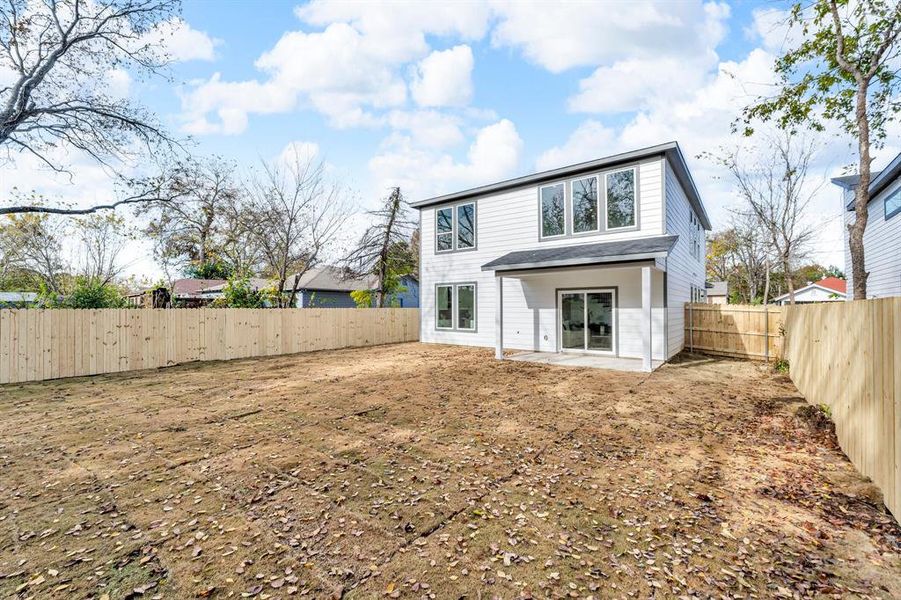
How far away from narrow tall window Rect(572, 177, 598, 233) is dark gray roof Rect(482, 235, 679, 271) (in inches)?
24.8

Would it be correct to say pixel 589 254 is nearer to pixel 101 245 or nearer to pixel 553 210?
pixel 553 210

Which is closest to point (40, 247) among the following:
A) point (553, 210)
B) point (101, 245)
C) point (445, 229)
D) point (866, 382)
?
point (101, 245)

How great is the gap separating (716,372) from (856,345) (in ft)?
18.8

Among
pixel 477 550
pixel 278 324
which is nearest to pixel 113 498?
pixel 477 550

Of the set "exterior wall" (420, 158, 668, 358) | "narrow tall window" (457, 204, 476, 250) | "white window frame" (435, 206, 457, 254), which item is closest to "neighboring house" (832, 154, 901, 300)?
"exterior wall" (420, 158, 668, 358)

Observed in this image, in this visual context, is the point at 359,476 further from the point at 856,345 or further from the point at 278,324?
the point at 278,324

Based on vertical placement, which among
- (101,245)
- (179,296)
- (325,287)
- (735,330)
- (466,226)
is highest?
(101,245)

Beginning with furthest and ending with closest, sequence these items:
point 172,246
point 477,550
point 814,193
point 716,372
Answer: point 172,246
point 814,193
point 716,372
point 477,550

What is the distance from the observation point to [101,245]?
61.4 ft

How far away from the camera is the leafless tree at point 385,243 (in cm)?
1925

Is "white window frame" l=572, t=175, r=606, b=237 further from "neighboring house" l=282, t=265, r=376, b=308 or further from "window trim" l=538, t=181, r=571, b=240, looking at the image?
"neighboring house" l=282, t=265, r=376, b=308

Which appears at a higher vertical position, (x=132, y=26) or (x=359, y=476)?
(x=132, y=26)

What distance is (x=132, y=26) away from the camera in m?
10.7

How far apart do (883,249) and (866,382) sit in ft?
40.3
